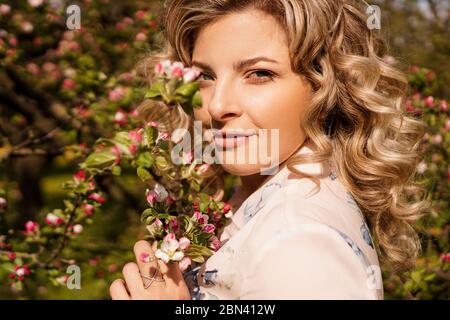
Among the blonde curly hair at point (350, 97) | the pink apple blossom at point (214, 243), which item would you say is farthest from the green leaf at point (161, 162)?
the blonde curly hair at point (350, 97)

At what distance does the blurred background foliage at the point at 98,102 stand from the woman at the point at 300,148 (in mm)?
443

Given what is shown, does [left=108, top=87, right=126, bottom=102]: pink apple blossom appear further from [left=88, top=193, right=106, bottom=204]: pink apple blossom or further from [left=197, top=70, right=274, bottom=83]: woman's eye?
[left=197, top=70, right=274, bottom=83]: woman's eye

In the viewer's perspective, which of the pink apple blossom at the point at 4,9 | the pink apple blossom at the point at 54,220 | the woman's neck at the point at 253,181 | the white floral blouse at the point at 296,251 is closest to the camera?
the white floral blouse at the point at 296,251

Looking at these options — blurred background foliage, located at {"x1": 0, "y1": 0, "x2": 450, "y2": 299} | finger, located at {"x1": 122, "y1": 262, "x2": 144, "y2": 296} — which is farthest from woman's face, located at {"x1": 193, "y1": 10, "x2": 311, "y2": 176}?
blurred background foliage, located at {"x1": 0, "y1": 0, "x2": 450, "y2": 299}

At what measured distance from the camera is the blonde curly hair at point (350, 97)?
182cm

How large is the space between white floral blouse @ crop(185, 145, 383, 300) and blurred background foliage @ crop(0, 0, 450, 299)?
2.97ft

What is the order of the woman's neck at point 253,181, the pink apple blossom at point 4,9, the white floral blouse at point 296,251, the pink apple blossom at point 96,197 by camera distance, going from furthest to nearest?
the pink apple blossom at point 4,9
the pink apple blossom at point 96,197
the woman's neck at point 253,181
the white floral blouse at point 296,251

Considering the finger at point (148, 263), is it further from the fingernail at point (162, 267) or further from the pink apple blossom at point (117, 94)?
the pink apple blossom at point (117, 94)

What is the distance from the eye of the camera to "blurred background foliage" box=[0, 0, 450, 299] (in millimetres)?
3105

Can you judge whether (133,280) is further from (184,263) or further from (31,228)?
(31,228)

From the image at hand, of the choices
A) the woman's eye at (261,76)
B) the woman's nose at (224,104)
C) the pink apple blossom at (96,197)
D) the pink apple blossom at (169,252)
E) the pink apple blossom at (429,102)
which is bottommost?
the pink apple blossom at (169,252)

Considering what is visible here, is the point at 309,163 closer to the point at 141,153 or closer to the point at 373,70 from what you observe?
the point at 373,70

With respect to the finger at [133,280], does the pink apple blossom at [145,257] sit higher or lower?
higher

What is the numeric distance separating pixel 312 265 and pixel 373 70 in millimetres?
922
